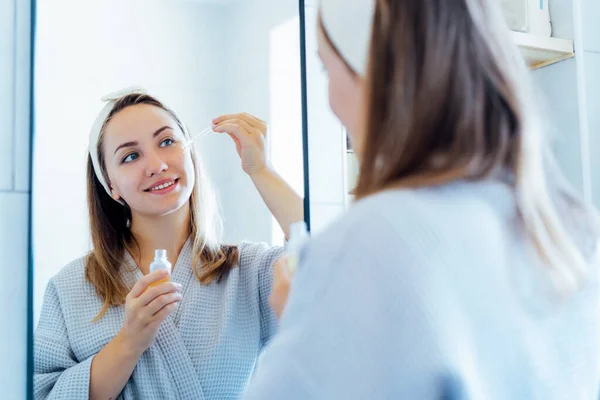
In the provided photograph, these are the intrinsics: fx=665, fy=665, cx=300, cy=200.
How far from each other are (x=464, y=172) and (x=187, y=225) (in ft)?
1.59

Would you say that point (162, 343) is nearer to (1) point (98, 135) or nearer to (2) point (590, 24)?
(1) point (98, 135)

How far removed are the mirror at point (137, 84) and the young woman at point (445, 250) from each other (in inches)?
15.0

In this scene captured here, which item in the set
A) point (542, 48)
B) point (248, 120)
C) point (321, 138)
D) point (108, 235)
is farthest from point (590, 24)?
point (108, 235)

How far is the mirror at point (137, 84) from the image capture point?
839 mm

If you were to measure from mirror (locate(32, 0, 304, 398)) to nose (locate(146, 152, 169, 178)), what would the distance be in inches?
2.2

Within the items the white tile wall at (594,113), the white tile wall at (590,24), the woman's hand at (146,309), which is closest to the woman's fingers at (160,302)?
the woman's hand at (146,309)

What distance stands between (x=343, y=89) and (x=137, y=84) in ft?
1.23

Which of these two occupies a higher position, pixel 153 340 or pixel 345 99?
pixel 345 99

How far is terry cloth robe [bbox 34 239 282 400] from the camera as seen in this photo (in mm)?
820

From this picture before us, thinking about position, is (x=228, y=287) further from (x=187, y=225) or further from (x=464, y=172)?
(x=464, y=172)

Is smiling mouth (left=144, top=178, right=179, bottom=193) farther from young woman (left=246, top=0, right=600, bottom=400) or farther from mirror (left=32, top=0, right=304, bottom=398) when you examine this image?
young woman (left=246, top=0, right=600, bottom=400)

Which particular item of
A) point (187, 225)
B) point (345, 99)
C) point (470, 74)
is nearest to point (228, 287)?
point (187, 225)

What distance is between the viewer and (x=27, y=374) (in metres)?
0.84

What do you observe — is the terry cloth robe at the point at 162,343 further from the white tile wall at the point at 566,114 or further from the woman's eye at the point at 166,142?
the white tile wall at the point at 566,114
